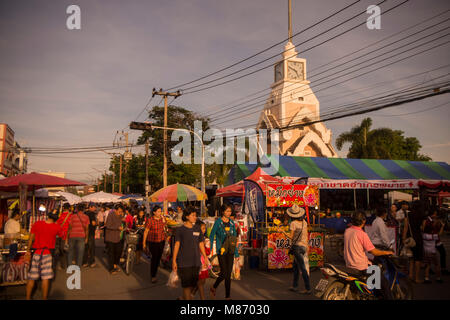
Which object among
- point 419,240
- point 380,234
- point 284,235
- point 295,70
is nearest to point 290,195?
point 284,235

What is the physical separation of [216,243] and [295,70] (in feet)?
152

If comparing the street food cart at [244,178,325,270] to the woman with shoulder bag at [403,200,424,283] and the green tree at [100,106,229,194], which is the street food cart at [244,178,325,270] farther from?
the green tree at [100,106,229,194]

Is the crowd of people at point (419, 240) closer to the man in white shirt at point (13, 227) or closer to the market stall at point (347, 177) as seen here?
the man in white shirt at point (13, 227)

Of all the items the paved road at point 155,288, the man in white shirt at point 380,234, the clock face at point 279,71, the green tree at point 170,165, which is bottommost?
the paved road at point 155,288

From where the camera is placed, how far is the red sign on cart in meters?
11.2

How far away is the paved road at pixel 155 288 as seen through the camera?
301 inches

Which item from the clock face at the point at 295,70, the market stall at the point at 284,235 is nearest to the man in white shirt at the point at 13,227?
the market stall at the point at 284,235

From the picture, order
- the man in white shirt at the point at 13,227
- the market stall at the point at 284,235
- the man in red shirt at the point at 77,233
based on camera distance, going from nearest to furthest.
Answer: the man in white shirt at the point at 13,227 → the man in red shirt at the point at 77,233 → the market stall at the point at 284,235

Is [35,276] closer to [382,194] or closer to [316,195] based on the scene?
[316,195]

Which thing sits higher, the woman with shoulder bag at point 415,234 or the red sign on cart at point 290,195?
the red sign on cart at point 290,195

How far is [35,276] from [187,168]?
35755mm

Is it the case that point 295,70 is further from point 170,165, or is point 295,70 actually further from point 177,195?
point 177,195

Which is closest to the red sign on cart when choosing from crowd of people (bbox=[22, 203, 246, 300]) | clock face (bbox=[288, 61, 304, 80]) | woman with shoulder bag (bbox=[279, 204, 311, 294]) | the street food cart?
the street food cart
